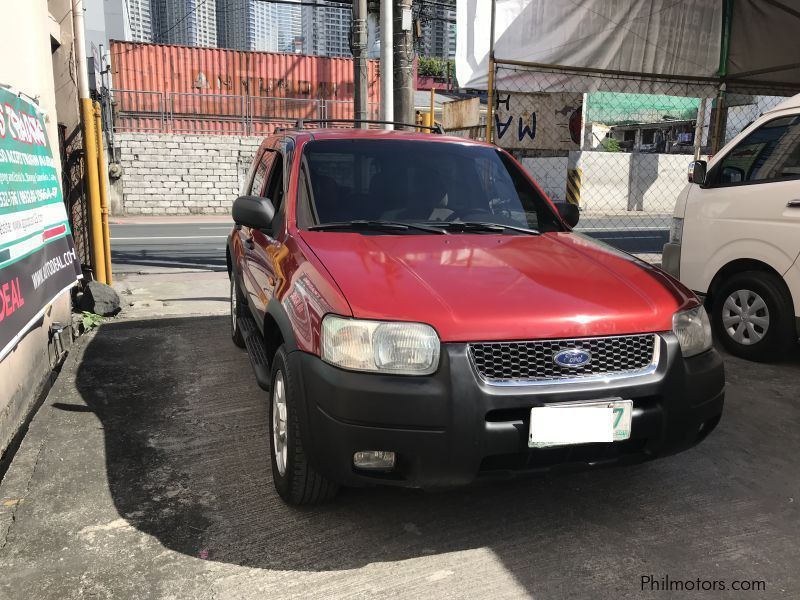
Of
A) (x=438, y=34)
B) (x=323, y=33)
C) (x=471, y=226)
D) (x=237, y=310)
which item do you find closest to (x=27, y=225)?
(x=237, y=310)

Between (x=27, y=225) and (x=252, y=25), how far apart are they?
2695cm

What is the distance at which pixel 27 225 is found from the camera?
3.75 meters

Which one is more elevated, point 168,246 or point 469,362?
point 469,362

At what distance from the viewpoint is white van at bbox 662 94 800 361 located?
15.5ft

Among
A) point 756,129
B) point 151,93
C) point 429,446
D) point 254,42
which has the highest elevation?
point 254,42

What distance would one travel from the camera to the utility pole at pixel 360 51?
9.72 metres

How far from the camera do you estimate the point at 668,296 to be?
2789mm

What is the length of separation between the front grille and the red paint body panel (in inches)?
1.6

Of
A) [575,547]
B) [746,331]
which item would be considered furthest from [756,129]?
[575,547]

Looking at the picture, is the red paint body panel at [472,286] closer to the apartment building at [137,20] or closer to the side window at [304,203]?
the side window at [304,203]

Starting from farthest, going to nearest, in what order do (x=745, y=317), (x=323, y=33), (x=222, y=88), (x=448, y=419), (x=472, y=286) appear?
(x=323, y=33) < (x=222, y=88) < (x=745, y=317) < (x=472, y=286) < (x=448, y=419)

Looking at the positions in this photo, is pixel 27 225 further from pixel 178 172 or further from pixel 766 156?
pixel 178 172

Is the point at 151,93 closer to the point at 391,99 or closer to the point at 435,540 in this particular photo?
the point at 391,99

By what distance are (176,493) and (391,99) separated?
5.84 metres
